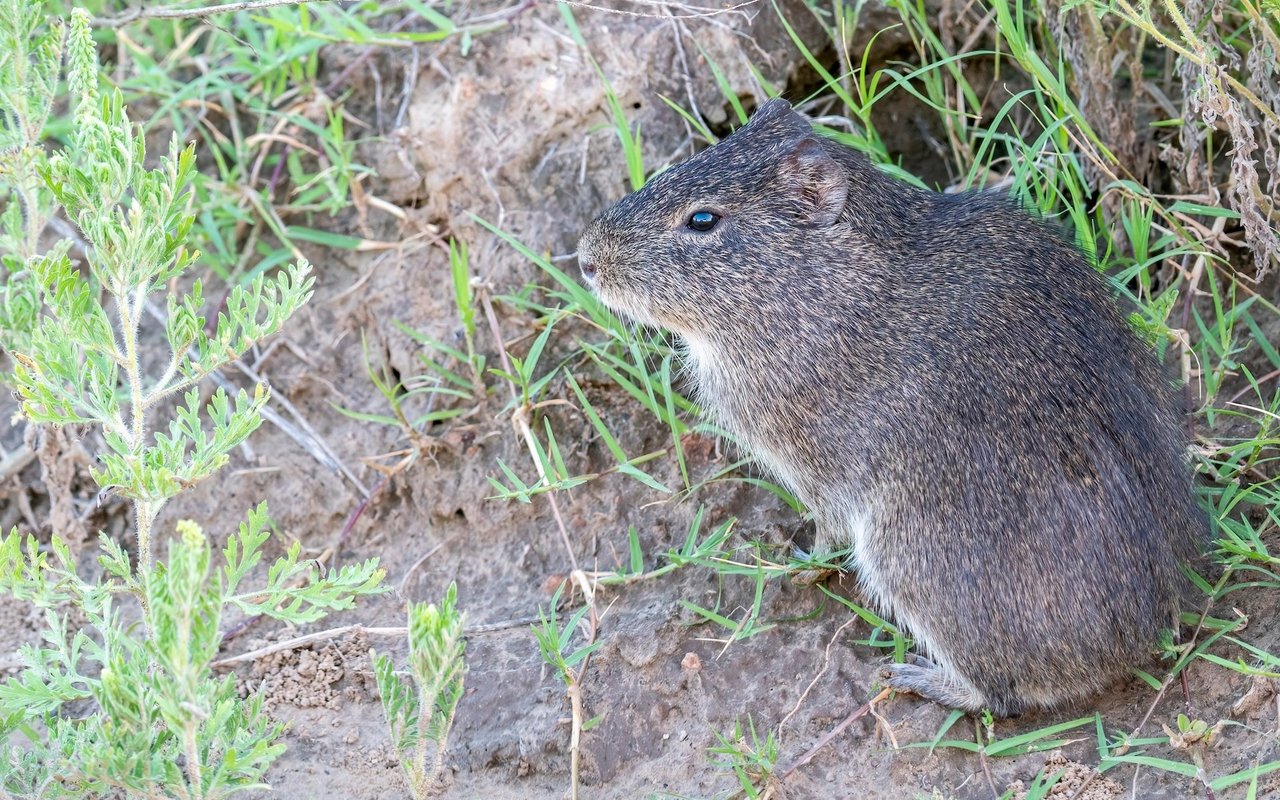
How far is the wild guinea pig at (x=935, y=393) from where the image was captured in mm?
3502

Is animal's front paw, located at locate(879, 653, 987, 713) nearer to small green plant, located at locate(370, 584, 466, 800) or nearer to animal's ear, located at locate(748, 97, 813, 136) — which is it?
small green plant, located at locate(370, 584, 466, 800)

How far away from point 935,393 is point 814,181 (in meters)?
0.76

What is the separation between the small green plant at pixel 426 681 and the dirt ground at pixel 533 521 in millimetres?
626

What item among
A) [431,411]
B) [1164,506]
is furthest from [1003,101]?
[431,411]

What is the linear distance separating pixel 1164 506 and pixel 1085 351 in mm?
479

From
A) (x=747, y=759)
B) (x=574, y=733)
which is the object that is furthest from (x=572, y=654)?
(x=747, y=759)

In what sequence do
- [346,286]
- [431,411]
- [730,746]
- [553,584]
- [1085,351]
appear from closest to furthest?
[730,746], [1085,351], [553,584], [431,411], [346,286]

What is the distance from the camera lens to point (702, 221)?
4039mm

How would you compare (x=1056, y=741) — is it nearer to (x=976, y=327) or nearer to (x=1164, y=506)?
(x=1164, y=506)

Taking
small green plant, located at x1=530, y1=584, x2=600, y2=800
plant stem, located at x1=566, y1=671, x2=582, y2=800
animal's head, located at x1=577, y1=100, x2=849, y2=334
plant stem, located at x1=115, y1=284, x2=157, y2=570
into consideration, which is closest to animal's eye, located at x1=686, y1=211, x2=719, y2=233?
animal's head, located at x1=577, y1=100, x2=849, y2=334

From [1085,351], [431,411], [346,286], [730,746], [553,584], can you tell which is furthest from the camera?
[346,286]

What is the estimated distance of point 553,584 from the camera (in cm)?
425

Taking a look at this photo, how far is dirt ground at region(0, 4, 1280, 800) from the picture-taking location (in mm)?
3627

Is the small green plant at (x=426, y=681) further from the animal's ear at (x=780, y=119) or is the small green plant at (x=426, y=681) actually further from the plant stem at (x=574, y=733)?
the animal's ear at (x=780, y=119)
